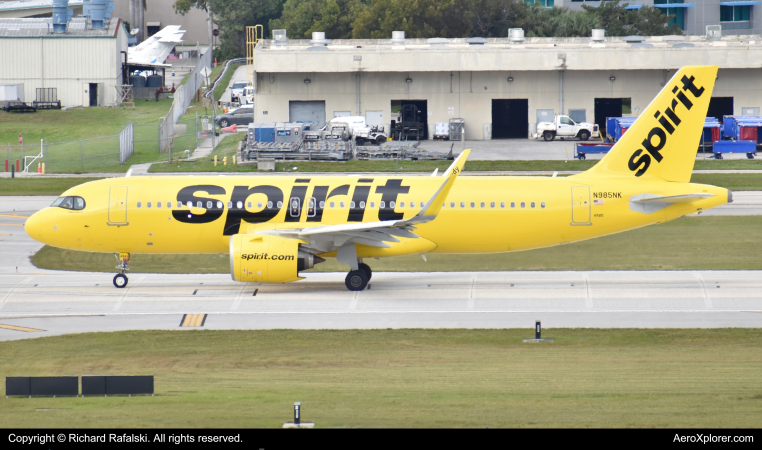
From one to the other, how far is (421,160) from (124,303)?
45136 mm

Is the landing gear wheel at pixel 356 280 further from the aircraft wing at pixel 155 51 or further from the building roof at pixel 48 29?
the aircraft wing at pixel 155 51

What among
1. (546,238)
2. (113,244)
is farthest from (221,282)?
(546,238)

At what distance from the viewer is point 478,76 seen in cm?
9106

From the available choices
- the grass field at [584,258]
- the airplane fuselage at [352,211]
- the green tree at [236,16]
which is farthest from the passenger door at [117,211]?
the green tree at [236,16]

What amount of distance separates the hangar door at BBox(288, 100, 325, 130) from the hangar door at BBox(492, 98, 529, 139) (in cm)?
1793

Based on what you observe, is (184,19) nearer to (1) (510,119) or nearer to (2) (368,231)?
(1) (510,119)

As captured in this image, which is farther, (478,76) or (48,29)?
(48,29)

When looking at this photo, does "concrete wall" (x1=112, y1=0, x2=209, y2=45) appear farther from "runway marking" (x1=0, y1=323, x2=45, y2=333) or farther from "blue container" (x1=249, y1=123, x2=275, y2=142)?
"runway marking" (x1=0, y1=323, x2=45, y2=333)

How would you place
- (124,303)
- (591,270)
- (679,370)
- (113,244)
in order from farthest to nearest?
(591,270) → (113,244) → (124,303) → (679,370)

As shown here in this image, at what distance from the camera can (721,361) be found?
86.0 feet

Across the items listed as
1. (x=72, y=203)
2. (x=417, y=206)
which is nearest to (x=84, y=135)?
(x=72, y=203)

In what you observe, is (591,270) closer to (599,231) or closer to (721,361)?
(599,231)

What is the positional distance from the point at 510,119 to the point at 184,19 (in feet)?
286

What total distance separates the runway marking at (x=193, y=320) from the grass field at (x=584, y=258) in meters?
8.50
